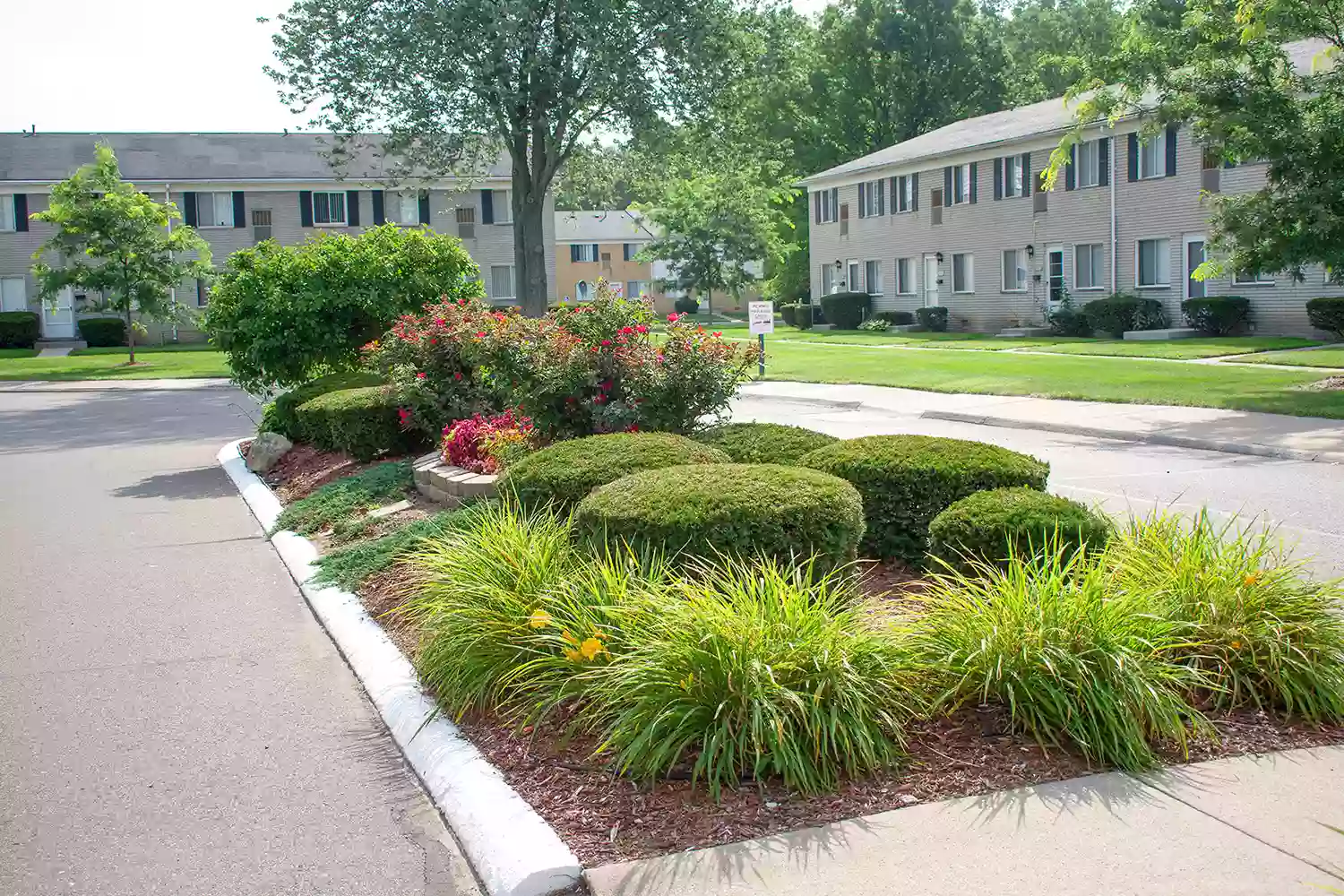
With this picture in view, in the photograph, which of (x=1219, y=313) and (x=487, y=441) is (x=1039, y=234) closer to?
(x=1219, y=313)

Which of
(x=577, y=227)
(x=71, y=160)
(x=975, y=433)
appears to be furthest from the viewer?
(x=577, y=227)

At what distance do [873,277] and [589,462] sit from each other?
45.4 m

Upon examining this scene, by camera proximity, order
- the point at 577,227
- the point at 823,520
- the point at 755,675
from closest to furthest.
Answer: the point at 755,675
the point at 823,520
the point at 577,227

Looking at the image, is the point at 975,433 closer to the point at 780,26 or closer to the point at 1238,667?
the point at 1238,667

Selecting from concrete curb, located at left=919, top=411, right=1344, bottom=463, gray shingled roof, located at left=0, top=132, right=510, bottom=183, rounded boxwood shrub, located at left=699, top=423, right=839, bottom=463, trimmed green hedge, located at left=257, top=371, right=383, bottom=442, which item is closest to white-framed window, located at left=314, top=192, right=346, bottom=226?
gray shingled roof, located at left=0, top=132, right=510, bottom=183

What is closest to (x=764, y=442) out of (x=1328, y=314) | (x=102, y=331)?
(x=1328, y=314)

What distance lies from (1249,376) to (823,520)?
1881 centimetres

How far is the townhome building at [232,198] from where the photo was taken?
52.4 m

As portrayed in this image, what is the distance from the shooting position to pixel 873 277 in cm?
5241

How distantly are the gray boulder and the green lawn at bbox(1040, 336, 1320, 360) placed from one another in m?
19.8

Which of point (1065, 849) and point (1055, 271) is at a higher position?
point (1055, 271)

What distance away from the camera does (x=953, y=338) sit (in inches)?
1628

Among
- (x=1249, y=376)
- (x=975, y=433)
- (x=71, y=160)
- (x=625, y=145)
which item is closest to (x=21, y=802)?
(x=975, y=433)

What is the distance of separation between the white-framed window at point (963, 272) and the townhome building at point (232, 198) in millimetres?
18223
